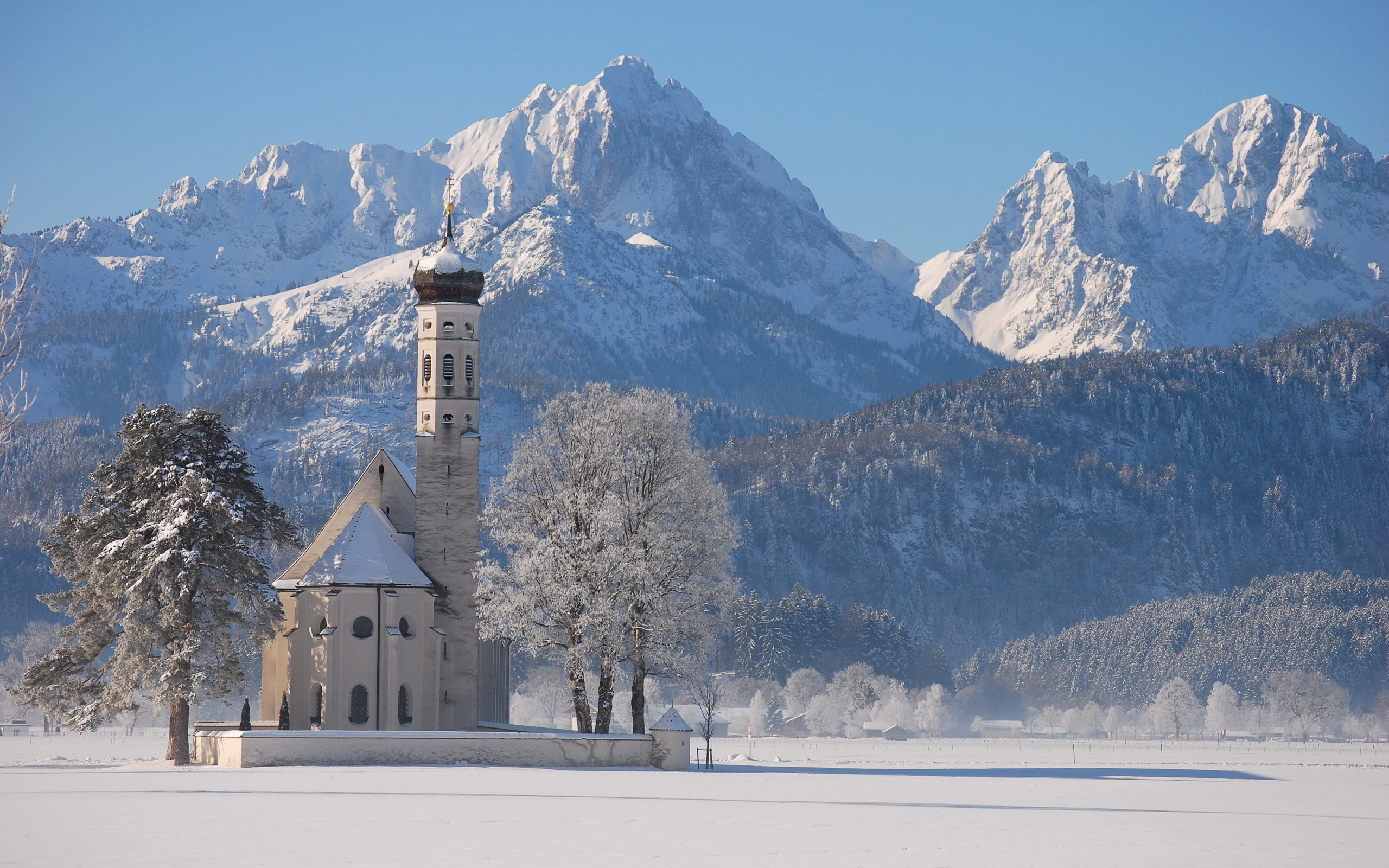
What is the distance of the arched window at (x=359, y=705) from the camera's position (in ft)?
237

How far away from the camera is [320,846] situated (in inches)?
1451

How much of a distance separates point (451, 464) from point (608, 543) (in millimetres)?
11593

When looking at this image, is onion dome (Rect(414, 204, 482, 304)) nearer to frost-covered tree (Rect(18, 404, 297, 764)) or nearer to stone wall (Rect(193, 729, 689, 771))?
frost-covered tree (Rect(18, 404, 297, 764))

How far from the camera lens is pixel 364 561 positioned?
243 ft

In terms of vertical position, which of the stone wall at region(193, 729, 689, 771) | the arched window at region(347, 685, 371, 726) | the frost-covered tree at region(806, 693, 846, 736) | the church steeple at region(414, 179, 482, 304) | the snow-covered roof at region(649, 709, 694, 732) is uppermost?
the church steeple at region(414, 179, 482, 304)

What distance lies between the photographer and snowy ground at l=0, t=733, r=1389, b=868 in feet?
121

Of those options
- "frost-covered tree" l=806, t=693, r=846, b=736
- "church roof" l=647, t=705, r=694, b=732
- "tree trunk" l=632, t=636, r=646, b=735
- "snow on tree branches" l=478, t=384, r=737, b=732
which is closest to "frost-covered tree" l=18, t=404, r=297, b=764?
"snow on tree branches" l=478, t=384, r=737, b=732

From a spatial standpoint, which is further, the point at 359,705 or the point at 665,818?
the point at 359,705

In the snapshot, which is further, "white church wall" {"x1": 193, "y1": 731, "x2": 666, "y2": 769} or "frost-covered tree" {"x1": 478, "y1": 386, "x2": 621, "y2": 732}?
"frost-covered tree" {"x1": 478, "y1": 386, "x2": 621, "y2": 732}

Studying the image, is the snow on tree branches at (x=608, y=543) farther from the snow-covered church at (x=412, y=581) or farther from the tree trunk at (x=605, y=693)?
the snow-covered church at (x=412, y=581)

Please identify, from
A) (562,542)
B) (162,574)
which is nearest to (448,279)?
(562,542)

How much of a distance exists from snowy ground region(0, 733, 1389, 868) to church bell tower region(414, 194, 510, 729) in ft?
41.9

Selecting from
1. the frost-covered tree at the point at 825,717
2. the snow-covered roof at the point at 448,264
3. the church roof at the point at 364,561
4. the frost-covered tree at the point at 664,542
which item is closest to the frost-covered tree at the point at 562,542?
the frost-covered tree at the point at 664,542

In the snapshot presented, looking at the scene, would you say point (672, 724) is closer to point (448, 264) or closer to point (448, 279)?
point (448, 279)
